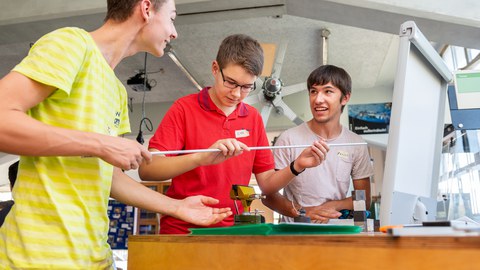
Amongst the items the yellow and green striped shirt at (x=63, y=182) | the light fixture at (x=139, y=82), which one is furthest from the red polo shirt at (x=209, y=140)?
the light fixture at (x=139, y=82)

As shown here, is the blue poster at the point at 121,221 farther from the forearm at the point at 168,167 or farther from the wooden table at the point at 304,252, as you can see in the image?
the wooden table at the point at 304,252

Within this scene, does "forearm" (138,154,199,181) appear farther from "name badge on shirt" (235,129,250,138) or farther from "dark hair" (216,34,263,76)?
"dark hair" (216,34,263,76)

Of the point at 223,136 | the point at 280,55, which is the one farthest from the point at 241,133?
the point at 280,55

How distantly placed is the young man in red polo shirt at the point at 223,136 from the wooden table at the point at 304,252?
0.52m

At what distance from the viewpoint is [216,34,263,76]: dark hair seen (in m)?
→ 1.70

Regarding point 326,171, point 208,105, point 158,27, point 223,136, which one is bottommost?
point 326,171

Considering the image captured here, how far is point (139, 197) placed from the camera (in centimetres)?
133

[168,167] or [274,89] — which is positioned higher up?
[274,89]

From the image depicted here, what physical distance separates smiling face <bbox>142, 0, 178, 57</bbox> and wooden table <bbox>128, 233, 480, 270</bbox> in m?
0.58

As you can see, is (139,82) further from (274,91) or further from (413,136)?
(413,136)

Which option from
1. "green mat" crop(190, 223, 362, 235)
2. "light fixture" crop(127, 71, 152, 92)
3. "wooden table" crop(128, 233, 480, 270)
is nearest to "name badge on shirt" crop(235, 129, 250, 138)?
"wooden table" crop(128, 233, 480, 270)

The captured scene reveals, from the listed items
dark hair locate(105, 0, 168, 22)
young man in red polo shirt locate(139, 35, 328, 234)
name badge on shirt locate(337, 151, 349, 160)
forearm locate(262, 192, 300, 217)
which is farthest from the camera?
name badge on shirt locate(337, 151, 349, 160)

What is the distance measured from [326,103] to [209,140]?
2.18 feet

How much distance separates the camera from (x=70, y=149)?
3.08 ft
